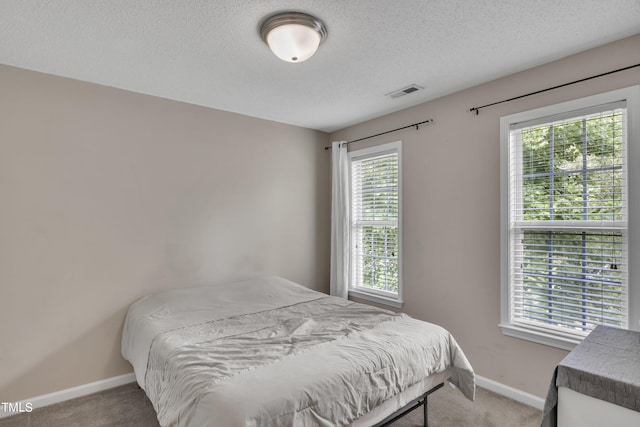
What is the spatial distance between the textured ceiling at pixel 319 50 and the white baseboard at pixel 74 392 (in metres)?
2.43

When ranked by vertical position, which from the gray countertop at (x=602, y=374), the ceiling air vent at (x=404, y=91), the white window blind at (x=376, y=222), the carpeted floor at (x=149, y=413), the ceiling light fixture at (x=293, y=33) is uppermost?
the ceiling air vent at (x=404, y=91)

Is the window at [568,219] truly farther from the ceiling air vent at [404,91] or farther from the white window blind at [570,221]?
the ceiling air vent at [404,91]

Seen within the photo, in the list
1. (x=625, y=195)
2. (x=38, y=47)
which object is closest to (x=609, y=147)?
(x=625, y=195)

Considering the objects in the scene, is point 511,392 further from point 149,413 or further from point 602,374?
point 149,413

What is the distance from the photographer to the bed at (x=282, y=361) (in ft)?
4.81

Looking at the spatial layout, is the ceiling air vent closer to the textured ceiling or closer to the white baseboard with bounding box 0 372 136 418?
the textured ceiling

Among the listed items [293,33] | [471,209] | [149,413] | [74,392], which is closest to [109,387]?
[74,392]

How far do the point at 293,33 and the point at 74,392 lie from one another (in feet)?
10.1

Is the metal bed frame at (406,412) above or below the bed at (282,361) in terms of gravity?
→ below

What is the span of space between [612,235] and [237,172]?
3104 millimetres

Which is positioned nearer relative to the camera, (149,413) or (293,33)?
(293,33)

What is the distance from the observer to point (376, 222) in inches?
147

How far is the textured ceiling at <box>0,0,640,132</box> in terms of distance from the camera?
1.78 m

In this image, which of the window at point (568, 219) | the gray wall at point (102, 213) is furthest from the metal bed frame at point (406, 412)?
the gray wall at point (102, 213)
